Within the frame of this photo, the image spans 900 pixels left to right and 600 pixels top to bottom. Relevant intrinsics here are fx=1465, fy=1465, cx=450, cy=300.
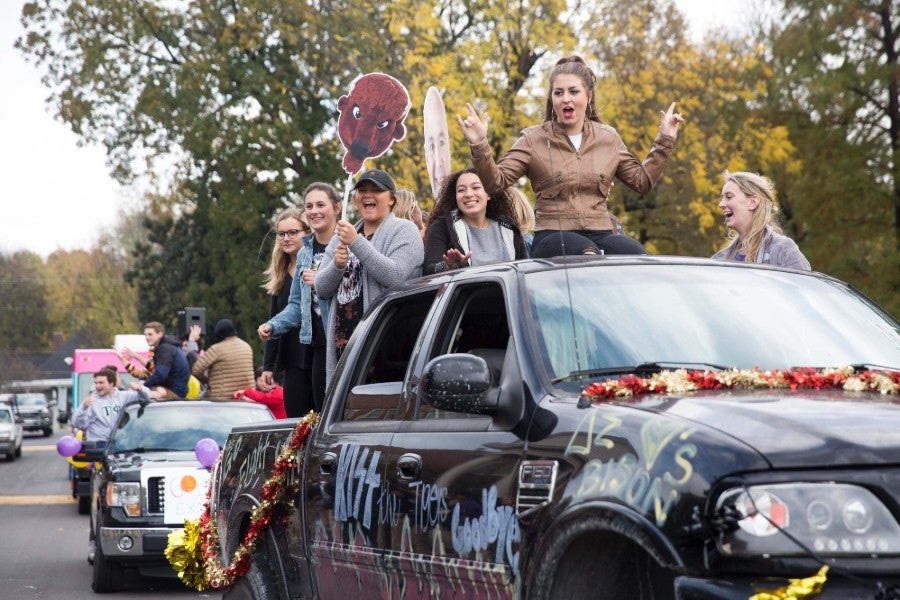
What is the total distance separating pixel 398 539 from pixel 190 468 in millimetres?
8028

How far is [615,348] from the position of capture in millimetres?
4406

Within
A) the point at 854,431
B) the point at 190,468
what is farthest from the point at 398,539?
the point at 190,468

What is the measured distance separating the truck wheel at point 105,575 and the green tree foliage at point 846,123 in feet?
68.3

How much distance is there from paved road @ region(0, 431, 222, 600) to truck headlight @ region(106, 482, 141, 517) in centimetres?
72

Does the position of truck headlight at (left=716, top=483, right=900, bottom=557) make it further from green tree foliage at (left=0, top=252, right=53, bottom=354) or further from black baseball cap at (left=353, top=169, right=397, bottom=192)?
green tree foliage at (left=0, top=252, right=53, bottom=354)

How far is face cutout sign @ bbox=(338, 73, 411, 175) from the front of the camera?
8.51m

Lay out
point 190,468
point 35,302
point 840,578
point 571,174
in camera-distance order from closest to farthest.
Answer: point 840,578
point 571,174
point 190,468
point 35,302

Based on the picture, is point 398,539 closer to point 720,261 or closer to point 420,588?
point 420,588

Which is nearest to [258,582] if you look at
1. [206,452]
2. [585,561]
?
[585,561]

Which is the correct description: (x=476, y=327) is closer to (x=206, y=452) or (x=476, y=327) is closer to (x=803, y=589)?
(x=803, y=589)

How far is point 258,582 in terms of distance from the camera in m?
6.08

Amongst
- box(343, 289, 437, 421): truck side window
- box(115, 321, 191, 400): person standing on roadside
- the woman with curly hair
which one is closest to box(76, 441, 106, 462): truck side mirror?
box(115, 321, 191, 400): person standing on roadside

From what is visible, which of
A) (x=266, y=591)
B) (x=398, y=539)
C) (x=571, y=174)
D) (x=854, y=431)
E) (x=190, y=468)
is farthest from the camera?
(x=190, y=468)

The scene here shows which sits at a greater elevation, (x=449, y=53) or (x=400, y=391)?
(x=449, y=53)
